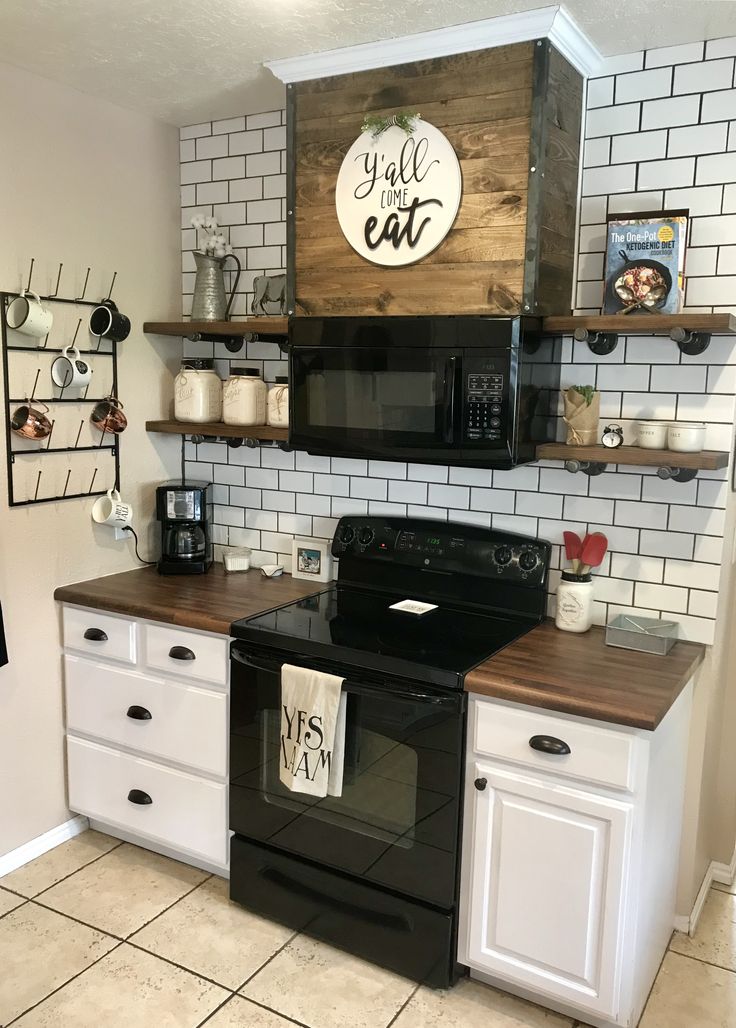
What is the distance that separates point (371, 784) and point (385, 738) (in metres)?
0.14

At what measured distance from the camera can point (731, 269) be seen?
7.20ft

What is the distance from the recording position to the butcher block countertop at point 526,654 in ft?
6.33

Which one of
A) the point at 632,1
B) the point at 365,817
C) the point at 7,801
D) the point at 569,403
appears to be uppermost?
the point at 632,1

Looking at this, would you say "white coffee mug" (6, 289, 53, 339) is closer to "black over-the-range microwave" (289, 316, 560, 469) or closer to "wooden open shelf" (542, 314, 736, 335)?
"black over-the-range microwave" (289, 316, 560, 469)

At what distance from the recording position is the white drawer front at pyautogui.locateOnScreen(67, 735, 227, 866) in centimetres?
255

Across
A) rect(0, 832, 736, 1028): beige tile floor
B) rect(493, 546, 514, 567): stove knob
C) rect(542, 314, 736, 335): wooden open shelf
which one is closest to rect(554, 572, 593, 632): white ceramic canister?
rect(493, 546, 514, 567): stove knob

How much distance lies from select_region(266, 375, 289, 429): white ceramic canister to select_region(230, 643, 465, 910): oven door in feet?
2.42

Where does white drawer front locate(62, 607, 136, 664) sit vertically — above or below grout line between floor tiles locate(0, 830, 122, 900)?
above

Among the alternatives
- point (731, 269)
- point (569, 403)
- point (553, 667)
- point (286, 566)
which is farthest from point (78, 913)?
point (731, 269)

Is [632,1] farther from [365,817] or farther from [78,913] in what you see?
[78,913]

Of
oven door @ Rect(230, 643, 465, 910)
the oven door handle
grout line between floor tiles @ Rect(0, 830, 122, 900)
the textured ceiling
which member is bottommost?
grout line between floor tiles @ Rect(0, 830, 122, 900)

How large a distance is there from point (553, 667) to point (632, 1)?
1537 mm

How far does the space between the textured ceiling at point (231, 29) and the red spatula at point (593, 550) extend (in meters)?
1.27

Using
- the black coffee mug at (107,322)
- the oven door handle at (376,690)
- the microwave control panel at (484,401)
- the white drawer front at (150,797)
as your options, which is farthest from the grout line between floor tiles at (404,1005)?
the black coffee mug at (107,322)
